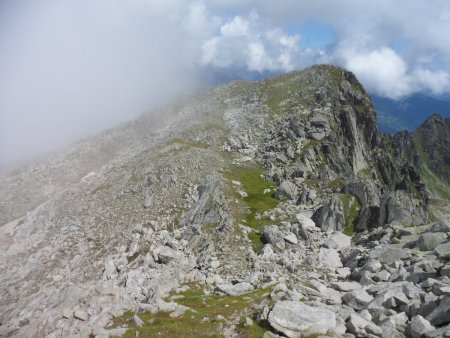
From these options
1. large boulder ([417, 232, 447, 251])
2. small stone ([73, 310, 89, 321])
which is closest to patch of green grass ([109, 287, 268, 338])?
small stone ([73, 310, 89, 321])

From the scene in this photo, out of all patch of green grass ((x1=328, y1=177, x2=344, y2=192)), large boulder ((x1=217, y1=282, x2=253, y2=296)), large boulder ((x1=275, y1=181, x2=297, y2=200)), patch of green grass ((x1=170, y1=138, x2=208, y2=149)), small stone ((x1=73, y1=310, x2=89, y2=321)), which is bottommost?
small stone ((x1=73, y1=310, x2=89, y2=321))

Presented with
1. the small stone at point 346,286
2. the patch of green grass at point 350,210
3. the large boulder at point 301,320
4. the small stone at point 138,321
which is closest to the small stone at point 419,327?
the large boulder at point 301,320

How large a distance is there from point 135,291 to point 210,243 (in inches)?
459

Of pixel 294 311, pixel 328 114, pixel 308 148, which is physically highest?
pixel 328 114

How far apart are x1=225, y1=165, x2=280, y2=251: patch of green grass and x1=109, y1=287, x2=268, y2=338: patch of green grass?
45.9 ft

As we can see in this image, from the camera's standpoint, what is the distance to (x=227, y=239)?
167 ft

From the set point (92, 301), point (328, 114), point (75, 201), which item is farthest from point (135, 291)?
point (328, 114)

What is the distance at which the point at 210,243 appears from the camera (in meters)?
49.4

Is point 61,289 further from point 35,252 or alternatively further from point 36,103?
point 36,103

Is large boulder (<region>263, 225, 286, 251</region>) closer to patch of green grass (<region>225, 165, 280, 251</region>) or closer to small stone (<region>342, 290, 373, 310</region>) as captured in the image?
patch of green grass (<region>225, 165, 280, 251</region>)

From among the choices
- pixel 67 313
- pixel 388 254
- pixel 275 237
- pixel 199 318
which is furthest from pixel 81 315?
pixel 388 254

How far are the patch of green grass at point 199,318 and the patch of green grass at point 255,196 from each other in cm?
1398

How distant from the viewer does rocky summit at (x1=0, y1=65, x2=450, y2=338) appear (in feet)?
99.0

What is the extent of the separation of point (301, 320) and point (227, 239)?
24.6 m
